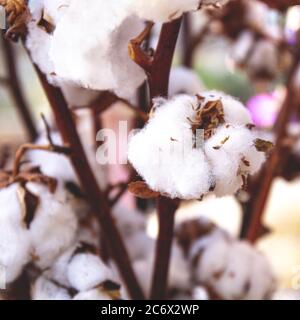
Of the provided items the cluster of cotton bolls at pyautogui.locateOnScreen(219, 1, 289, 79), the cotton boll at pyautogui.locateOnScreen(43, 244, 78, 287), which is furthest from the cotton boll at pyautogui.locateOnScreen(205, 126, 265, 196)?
the cluster of cotton bolls at pyautogui.locateOnScreen(219, 1, 289, 79)

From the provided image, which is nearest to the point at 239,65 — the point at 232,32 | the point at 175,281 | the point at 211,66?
the point at 232,32

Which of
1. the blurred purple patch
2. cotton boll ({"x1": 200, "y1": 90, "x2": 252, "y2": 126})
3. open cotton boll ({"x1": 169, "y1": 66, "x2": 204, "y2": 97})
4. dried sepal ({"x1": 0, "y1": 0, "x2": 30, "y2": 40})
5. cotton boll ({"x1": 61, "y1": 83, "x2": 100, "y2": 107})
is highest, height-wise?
dried sepal ({"x1": 0, "y1": 0, "x2": 30, "y2": 40})

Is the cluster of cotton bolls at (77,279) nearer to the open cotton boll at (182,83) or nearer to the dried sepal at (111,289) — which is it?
the dried sepal at (111,289)

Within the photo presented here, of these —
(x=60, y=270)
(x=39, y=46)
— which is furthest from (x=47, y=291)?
(x=39, y=46)

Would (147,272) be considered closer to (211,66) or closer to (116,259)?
(116,259)

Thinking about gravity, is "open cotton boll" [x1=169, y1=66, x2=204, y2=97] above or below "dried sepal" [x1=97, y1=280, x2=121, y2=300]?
above

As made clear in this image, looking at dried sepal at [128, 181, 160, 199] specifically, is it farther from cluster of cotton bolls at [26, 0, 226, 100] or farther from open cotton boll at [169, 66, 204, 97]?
open cotton boll at [169, 66, 204, 97]

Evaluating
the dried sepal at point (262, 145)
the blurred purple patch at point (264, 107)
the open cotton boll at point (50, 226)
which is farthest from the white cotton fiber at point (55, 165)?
the blurred purple patch at point (264, 107)

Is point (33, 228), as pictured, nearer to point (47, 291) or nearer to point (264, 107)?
point (47, 291)
